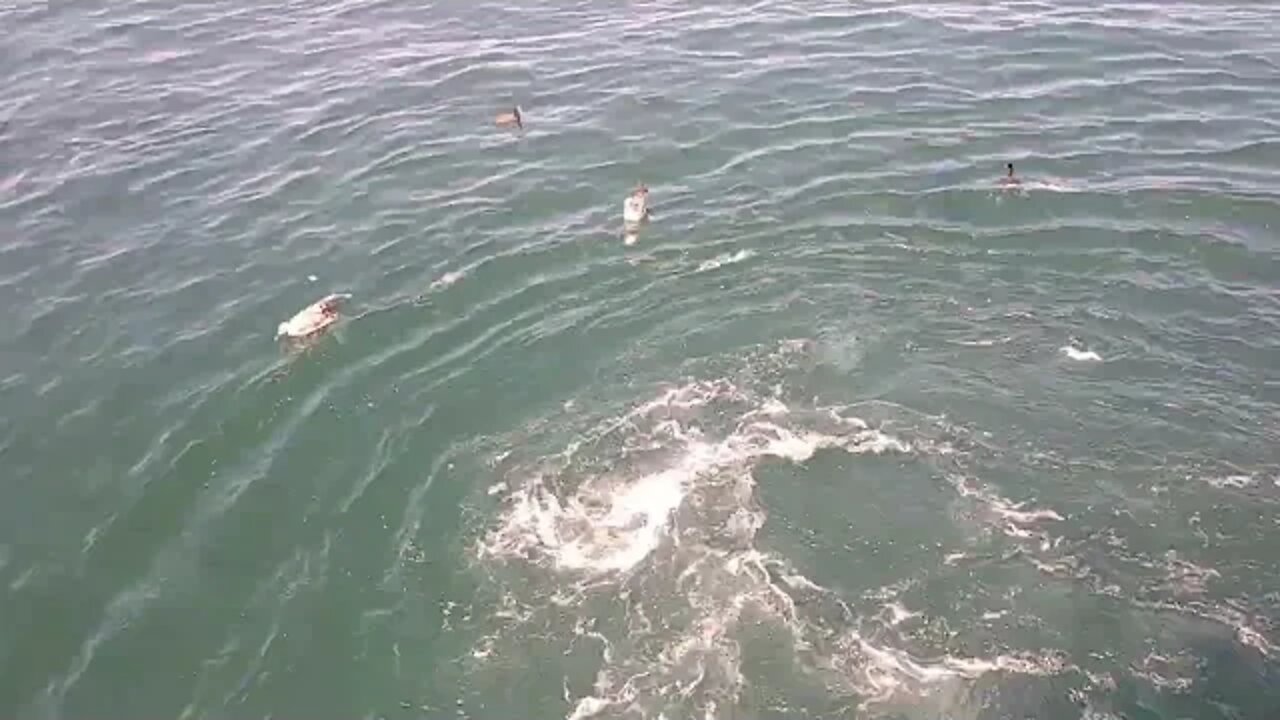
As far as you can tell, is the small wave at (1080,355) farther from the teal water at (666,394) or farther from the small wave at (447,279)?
the small wave at (447,279)

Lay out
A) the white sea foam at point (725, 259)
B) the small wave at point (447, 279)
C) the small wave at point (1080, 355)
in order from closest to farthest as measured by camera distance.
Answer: the small wave at point (1080, 355) < the small wave at point (447, 279) < the white sea foam at point (725, 259)

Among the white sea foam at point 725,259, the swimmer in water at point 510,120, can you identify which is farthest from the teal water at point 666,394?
the swimmer in water at point 510,120

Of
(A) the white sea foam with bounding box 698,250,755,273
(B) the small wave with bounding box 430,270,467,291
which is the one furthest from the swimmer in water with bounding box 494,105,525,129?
(A) the white sea foam with bounding box 698,250,755,273

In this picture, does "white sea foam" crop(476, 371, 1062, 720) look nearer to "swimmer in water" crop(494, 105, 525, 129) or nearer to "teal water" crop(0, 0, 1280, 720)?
"teal water" crop(0, 0, 1280, 720)

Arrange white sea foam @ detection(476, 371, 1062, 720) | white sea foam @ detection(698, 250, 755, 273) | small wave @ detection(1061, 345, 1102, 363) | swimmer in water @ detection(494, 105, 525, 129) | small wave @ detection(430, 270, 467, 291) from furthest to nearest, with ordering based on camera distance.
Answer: swimmer in water @ detection(494, 105, 525, 129), white sea foam @ detection(698, 250, 755, 273), small wave @ detection(430, 270, 467, 291), small wave @ detection(1061, 345, 1102, 363), white sea foam @ detection(476, 371, 1062, 720)

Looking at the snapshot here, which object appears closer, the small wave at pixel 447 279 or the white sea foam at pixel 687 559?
the white sea foam at pixel 687 559

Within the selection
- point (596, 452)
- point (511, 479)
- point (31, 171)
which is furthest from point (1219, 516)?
point (31, 171)

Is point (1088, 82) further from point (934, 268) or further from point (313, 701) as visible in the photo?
point (313, 701)

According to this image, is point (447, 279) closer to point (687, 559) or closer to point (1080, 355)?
point (687, 559)

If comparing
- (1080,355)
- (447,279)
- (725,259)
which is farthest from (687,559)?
(447,279)
